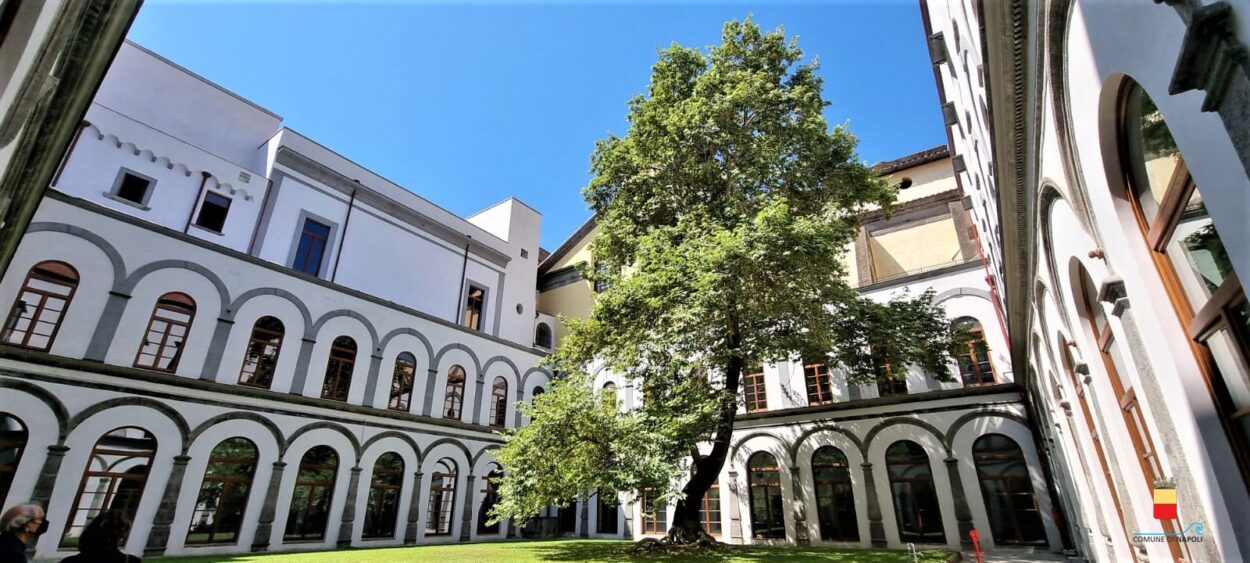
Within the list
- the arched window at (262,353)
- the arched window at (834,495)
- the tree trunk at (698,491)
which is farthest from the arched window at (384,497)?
the arched window at (834,495)

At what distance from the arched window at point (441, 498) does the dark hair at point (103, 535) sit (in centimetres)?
1635

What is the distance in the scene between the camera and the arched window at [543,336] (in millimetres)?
25938

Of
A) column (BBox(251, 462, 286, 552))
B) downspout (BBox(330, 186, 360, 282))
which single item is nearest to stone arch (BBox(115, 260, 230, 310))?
downspout (BBox(330, 186, 360, 282))

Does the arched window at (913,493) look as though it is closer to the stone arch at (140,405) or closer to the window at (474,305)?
the window at (474,305)

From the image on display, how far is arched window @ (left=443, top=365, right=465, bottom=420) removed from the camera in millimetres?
19672

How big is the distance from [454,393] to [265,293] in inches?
281

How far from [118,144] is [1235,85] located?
796 inches

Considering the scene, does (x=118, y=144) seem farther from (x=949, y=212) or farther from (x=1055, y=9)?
(x=949, y=212)

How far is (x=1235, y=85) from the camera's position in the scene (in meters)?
2.05

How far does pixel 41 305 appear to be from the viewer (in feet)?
38.9

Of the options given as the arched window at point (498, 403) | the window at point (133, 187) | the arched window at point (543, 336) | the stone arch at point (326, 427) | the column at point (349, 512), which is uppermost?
the window at point (133, 187)

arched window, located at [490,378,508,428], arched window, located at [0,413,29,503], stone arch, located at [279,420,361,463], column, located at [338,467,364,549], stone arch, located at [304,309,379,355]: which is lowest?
column, located at [338,467,364,549]

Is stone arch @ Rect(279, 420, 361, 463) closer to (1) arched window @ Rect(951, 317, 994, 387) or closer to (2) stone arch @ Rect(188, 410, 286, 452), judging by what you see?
(2) stone arch @ Rect(188, 410, 286, 452)

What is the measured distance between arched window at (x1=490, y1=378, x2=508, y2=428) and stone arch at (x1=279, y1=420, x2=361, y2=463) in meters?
5.50
